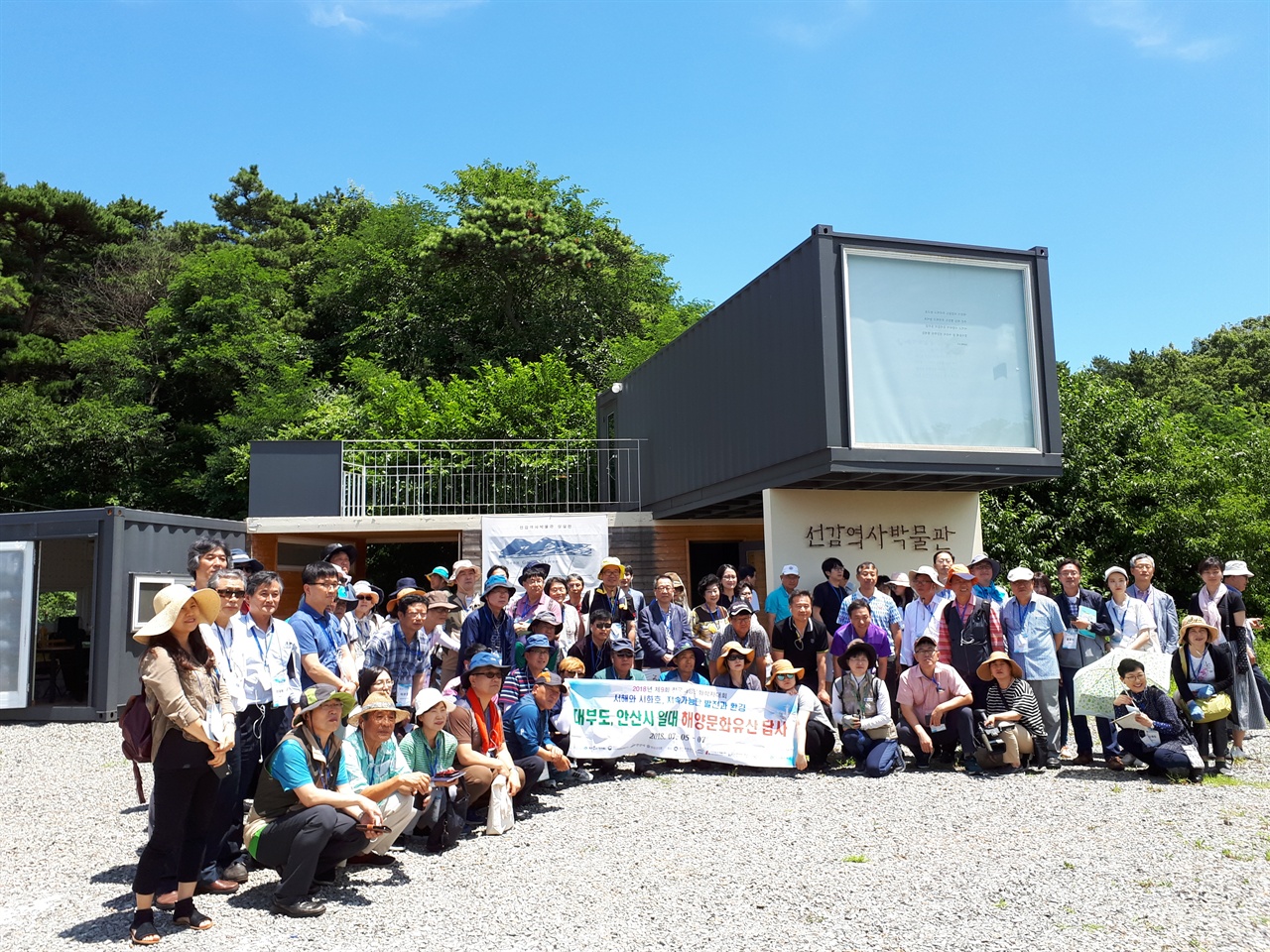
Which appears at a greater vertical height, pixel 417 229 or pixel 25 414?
pixel 417 229

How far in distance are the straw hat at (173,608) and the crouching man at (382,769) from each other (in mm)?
1096

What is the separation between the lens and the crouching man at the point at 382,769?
4945 millimetres

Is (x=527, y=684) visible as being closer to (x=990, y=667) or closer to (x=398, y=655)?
(x=398, y=655)

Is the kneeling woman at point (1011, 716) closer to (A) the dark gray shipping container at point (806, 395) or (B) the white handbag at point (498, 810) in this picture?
(A) the dark gray shipping container at point (806, 395)

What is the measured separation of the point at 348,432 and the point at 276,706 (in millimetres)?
17474

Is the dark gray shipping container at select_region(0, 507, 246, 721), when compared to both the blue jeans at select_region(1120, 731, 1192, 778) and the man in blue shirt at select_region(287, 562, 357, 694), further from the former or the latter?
the blue jeans at select_region(1120, 731, 1192, 778)

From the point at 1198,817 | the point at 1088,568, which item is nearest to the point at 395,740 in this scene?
the point at 1198,817

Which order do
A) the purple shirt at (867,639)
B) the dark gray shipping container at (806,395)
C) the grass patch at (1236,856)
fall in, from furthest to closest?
1. the dark gray shipping container at (806,395)
2. the purple shirt at (867,639)
3. the grass patch at (1236,856)

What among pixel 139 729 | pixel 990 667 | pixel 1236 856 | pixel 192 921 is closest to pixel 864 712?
pixel 990 667

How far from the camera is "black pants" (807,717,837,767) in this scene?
7660 mm

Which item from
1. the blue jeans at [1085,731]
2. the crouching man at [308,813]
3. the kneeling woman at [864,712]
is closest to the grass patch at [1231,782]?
the blue jeans at [1085,731]

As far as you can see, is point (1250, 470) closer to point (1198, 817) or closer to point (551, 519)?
point (551, 519)

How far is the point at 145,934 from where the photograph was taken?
13.4 feet

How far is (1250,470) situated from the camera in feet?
64.4
